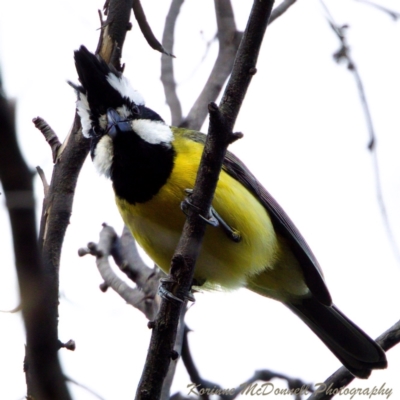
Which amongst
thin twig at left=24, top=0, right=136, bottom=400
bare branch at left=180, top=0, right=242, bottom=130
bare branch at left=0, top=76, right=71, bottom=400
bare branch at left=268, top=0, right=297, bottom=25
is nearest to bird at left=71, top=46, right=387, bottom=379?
thin twig at left=24, top=0, right=136, bottom=400

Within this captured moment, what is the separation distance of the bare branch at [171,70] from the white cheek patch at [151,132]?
77 centimetres

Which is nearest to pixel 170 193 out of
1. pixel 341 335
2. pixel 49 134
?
pixel 49 134

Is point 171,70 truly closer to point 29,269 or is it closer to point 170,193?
point 170,193

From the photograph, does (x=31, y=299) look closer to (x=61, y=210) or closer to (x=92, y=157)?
(x=61, y=210)

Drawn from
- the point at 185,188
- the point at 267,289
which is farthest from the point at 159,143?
the point at 267,289

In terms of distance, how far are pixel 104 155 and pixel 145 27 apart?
76 centimetres

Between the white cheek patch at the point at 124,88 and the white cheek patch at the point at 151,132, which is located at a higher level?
the white cheek patch at the point at 124,88

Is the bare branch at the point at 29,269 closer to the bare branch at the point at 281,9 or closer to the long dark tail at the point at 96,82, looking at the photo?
the long dark tail at the point at 96,82

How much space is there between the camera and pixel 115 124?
368cm

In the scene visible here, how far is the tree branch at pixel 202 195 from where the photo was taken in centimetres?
245

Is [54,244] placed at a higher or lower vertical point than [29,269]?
higher

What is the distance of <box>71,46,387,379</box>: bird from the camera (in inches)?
139

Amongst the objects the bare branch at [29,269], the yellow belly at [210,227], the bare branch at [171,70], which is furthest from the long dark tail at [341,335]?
the bare branch at [29,269]

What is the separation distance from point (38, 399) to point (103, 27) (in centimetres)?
232
